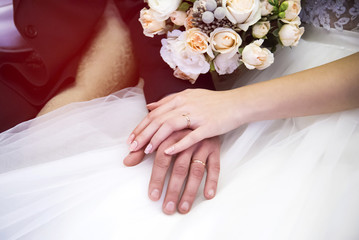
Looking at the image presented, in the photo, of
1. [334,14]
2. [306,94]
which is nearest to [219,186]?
[306,94]

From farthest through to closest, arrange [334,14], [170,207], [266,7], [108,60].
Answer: [108,60] → [334,14] → [266,7] → [170,207]

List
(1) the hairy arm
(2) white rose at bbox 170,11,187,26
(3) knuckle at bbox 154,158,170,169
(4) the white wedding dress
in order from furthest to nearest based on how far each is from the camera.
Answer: (1) the hairy arm
(2) white rose at bbox 170,11,187,26
(3) knuckle at bbox 154,158,170,169
(4) the white wedding dress

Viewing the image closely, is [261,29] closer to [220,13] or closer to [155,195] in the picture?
[220,13]

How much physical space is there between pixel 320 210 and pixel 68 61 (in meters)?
1.17

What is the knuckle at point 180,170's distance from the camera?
0.69 m

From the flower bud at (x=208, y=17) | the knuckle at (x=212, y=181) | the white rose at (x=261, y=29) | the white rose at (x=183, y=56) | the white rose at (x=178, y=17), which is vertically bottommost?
the knuckle at (x=212, y=181)

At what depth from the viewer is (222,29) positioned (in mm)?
727

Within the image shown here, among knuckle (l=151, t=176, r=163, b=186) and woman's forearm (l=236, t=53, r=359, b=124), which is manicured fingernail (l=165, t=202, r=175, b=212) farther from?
woman's forearm (l=236, t=53, r=359, b=124)

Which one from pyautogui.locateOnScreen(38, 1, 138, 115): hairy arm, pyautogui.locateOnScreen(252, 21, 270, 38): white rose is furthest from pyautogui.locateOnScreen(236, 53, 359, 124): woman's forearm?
pyautogui.locateOnScreen(38, 1, 138, 115): hairy arm

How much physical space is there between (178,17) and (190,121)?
0.32 meters

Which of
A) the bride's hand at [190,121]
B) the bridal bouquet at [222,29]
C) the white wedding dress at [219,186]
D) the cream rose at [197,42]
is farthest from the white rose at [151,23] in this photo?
the white wedding dress at [219,186]

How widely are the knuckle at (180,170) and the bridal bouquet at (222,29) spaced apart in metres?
0.30

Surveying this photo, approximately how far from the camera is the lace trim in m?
0.83

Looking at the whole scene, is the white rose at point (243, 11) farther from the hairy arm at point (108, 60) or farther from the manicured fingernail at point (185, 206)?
the hairy arm at point (108, 60)
